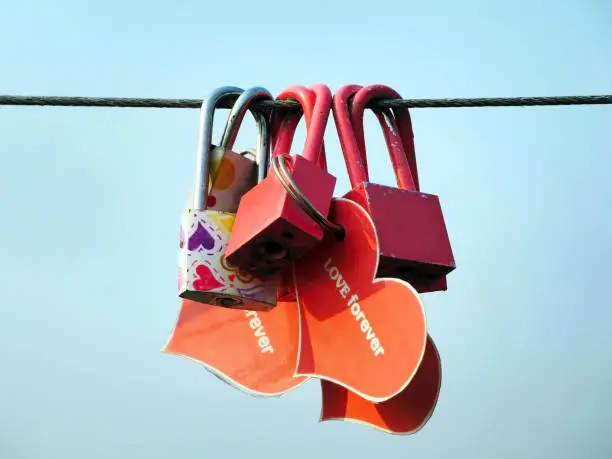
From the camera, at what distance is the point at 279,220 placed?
4125mm

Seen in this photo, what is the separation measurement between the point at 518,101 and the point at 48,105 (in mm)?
2408

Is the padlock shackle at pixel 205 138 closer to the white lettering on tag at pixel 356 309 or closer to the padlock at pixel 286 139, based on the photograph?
the padlock at pixel 286 139

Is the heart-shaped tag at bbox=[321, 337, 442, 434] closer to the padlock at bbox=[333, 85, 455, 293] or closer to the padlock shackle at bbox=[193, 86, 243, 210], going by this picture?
the padlock at bbox=[333, 85, 455, 293]

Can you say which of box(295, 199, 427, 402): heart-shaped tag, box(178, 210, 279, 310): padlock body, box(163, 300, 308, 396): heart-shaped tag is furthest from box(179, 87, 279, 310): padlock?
box(163, 300, 308, 396): heart-shaped tag

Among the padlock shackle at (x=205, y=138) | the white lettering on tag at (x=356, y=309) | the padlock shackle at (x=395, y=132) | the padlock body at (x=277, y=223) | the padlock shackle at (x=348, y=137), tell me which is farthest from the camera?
the padlock shackle at (x=395, y=132)

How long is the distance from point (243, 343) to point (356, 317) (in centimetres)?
94

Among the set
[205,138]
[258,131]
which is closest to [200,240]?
[205,138]

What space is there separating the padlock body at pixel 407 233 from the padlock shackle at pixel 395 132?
0.43 m

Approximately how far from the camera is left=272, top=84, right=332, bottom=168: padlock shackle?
4.84 metres

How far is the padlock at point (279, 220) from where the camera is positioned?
418 centimetres

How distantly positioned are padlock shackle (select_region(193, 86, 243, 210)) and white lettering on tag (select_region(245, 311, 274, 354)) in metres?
0.69

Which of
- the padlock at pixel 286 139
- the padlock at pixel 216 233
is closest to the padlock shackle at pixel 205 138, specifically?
the padlock at pixel 216 233

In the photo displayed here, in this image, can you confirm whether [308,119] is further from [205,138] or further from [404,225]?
[404,225]

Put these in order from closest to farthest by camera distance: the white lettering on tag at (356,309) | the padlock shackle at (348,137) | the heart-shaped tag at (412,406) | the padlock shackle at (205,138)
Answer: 1. the white lettering on tag at (356,309)
2. the heart-shaped tag at (412,406)
3. the padlock shackle at (205,138)
4. the padlock shackle at (348,137)
